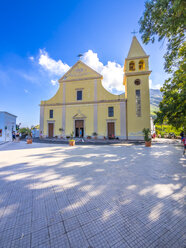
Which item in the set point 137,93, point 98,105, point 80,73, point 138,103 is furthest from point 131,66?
point 80,73

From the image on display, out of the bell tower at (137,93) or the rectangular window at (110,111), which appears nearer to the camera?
the bell tower at (137,93)

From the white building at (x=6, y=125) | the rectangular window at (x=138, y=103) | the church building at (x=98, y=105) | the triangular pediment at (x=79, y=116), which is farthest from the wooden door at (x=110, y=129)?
the white building at (x=6, y=125)

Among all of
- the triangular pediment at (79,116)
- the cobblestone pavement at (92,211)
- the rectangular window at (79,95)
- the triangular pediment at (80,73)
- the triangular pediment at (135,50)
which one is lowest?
the cobblestone pavement at (92,211)

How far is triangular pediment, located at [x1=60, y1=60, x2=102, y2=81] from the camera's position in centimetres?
1898

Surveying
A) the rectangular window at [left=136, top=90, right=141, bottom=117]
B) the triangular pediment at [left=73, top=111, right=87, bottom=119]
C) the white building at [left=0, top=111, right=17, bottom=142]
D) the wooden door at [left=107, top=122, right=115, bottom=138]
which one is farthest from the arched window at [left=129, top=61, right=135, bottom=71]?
the white building at [left=0, top=111, right=17, bottom=142]

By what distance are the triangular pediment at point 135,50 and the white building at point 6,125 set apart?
66.7ft

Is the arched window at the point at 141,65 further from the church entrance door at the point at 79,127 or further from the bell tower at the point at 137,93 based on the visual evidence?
the church entrance door at the point at 79,127

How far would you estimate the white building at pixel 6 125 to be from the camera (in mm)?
12648

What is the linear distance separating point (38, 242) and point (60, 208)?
2.10 feet

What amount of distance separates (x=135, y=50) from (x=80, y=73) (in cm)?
1021

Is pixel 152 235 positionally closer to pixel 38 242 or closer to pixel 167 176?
pixel 38 242

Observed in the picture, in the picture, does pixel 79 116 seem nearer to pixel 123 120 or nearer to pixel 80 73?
pixel 123 120

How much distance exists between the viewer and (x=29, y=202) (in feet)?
7.26

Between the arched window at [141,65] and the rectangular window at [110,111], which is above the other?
the arched window at [141,65]
